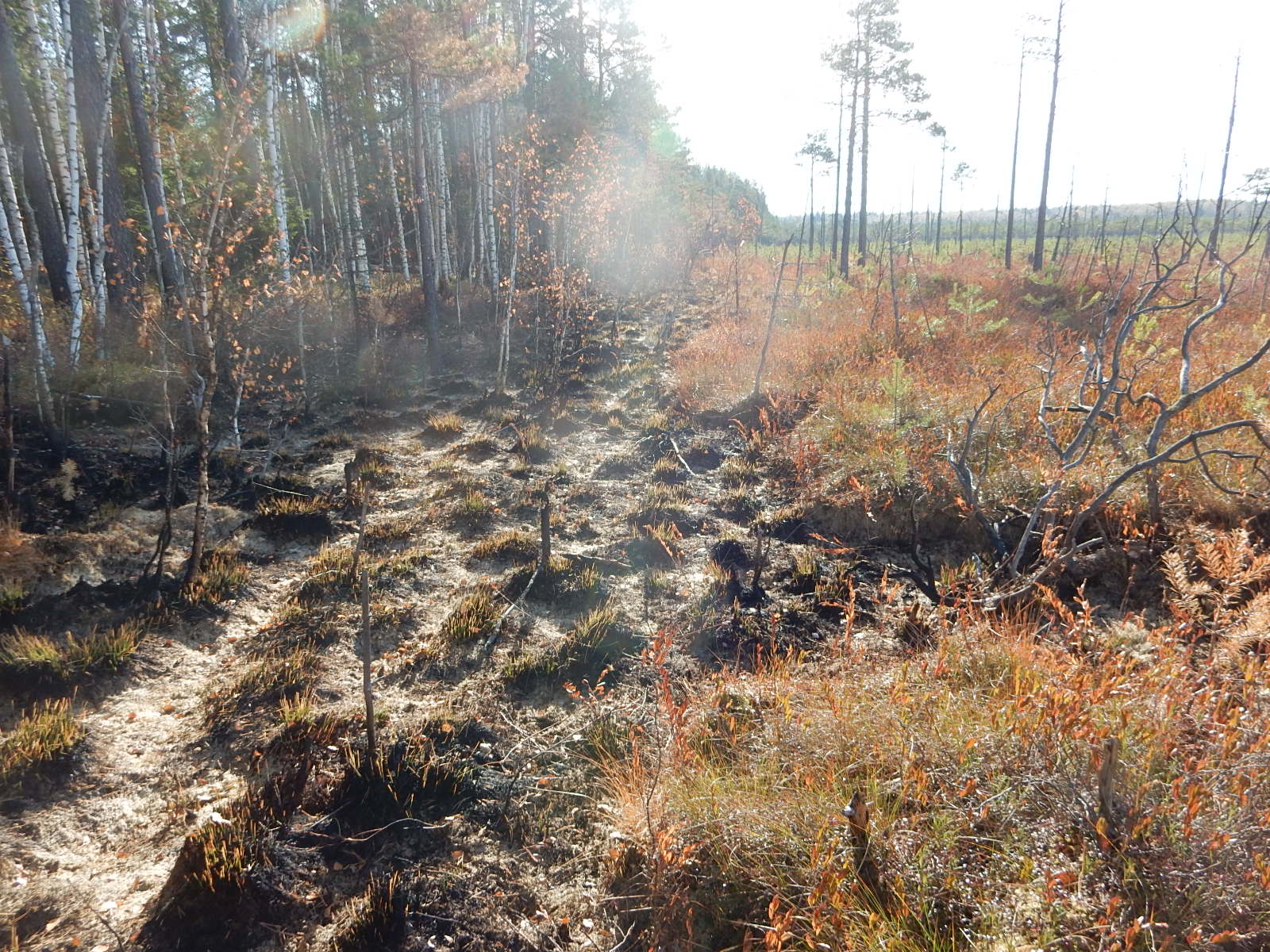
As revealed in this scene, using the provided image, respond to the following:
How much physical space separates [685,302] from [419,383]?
9867mm

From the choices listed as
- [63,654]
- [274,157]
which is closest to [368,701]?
[63,654]

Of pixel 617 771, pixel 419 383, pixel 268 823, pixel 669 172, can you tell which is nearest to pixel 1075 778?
pixel 617 771

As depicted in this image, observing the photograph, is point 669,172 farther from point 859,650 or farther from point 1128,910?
point 1128,910

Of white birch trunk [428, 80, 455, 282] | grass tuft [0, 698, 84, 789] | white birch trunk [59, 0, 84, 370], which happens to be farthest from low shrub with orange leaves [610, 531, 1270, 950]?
white birch trunk [428, 80, 455, 282]

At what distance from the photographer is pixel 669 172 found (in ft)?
77.1

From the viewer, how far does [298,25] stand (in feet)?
41.0

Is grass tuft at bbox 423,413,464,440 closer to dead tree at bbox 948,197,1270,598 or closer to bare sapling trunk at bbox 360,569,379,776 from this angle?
bare sapling trunk at bbox 360,569,379,776

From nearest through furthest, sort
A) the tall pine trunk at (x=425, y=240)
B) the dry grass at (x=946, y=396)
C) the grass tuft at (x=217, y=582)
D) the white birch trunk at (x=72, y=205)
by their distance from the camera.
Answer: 1. the grass tuft at (x=217, y=582)
2. the dry grass at (x=946, y=396)
3. the white birch trunk at (x=72, y=205)
4. the tall pine trunk at (x=425, y=240)

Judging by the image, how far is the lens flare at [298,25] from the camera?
38.7ft

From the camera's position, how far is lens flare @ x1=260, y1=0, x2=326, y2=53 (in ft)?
38.7

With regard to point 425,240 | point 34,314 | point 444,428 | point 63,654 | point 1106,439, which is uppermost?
point 425,240

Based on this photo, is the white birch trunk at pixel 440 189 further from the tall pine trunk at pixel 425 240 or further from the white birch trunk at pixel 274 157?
the white birch trunk at pixel 274 157

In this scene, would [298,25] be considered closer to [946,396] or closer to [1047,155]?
[946,396]

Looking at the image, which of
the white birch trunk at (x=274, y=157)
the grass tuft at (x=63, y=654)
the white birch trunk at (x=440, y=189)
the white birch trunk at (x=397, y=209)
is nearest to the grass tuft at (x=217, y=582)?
the grass tuft at (x=63, y=654)
